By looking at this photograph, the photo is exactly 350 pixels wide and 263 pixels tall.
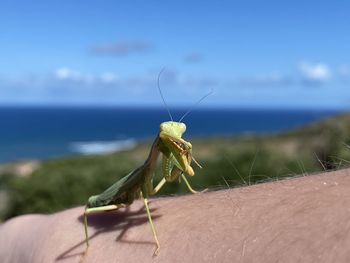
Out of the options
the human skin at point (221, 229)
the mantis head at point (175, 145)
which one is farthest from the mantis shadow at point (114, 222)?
the mantis head at point (175, 145)

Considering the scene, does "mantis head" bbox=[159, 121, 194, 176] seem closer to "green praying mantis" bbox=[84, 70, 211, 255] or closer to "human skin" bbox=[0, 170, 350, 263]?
"green praying mantis" bbox=[84, 70, 211, 255]

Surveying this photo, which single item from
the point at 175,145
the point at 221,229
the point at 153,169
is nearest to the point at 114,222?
the point at 153,169

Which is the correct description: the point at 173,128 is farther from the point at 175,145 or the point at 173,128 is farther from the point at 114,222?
the point at 114,222

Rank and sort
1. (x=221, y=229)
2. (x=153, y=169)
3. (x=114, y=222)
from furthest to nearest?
(x=153, y=169) < (x=114, y=222) < (x=221, y=229)

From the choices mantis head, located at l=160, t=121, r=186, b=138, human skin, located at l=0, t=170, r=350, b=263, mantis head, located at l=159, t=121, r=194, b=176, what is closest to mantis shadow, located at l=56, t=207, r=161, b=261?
human skin, located at l=0, t=170, r=350, b=263

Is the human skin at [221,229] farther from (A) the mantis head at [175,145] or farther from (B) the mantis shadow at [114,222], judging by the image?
(A) the mantis head at [175,145]
